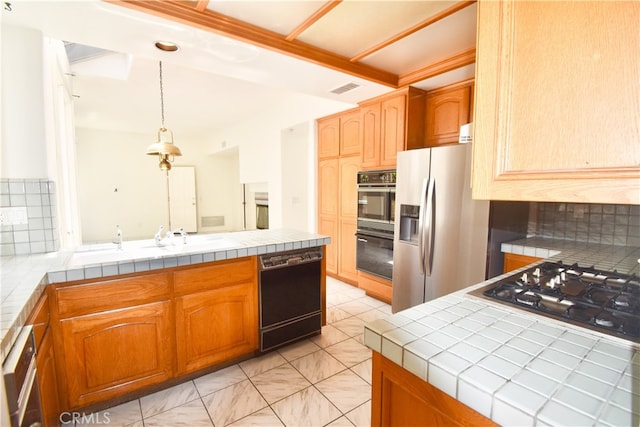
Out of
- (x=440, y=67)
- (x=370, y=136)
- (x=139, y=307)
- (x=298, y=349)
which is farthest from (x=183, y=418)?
(x=440, y=67)

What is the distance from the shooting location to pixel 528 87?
73 centimetres

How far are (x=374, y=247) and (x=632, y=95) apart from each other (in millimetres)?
2803

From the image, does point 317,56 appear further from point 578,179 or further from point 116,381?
point 116,381

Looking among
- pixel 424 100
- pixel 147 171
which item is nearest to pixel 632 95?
pixel 424 100

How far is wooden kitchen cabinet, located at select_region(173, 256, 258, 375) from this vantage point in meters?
1.90

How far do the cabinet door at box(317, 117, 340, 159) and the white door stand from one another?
212 inches

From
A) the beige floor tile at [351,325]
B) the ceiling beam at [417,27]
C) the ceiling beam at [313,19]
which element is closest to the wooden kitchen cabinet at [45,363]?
the beige floor tile at [351,325]

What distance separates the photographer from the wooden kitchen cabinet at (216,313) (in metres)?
1.90

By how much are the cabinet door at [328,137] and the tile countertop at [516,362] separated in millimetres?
3229

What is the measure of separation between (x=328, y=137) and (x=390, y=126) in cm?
120

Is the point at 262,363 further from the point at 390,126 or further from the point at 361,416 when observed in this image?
the point at 390,126

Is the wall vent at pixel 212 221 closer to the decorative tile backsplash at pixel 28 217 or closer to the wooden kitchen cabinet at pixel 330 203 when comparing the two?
the wooden kitchen cabinet at pixel 330 203

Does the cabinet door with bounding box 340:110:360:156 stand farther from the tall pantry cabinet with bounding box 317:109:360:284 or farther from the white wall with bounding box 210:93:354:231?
the white wall with bounding box 210:93:354:231

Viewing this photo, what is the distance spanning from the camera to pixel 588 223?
2.08 metres
